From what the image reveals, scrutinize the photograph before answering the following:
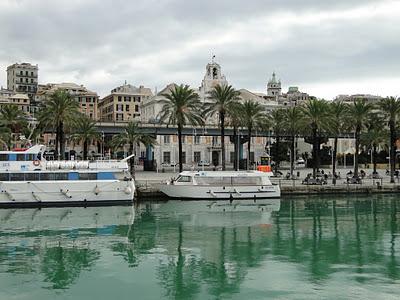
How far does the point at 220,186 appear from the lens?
203ft

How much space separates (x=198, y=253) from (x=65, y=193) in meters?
26.7

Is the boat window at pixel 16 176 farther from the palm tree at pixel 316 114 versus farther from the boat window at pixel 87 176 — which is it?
the palm tree at pixel 316 114

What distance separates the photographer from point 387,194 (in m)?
69.6

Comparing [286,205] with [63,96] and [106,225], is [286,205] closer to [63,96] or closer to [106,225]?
[106,225]

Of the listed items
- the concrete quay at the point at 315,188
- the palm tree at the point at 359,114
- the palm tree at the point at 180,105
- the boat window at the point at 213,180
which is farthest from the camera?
the palm tree at the point at 359,114

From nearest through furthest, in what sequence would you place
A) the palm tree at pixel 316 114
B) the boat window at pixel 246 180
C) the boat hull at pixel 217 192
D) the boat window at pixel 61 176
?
the boat window at pixel 61 176
the boat hull at pixel 217 192
the boat window at pixel 246 180
the palm tree at pixel 316 114

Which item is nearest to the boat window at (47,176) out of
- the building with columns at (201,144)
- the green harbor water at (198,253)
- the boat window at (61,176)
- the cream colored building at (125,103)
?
the boat window at (61,176)

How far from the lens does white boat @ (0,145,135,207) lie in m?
54.3

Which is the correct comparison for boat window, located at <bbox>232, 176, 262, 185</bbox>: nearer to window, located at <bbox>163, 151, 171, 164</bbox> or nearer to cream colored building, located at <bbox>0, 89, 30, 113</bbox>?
window, located at <bbox>163, 151, 171, 164</bbox>

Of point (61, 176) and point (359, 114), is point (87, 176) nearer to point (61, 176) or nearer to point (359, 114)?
point (61, 176)

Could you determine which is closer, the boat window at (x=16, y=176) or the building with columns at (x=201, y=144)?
the boat window at (x=16, y=176)

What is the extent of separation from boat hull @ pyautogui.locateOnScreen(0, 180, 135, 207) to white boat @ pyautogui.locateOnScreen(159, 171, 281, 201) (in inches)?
250

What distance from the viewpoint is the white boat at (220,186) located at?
61.2 meters

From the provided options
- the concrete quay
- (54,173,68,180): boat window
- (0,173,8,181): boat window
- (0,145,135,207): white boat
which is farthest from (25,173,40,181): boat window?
the concrete quay
